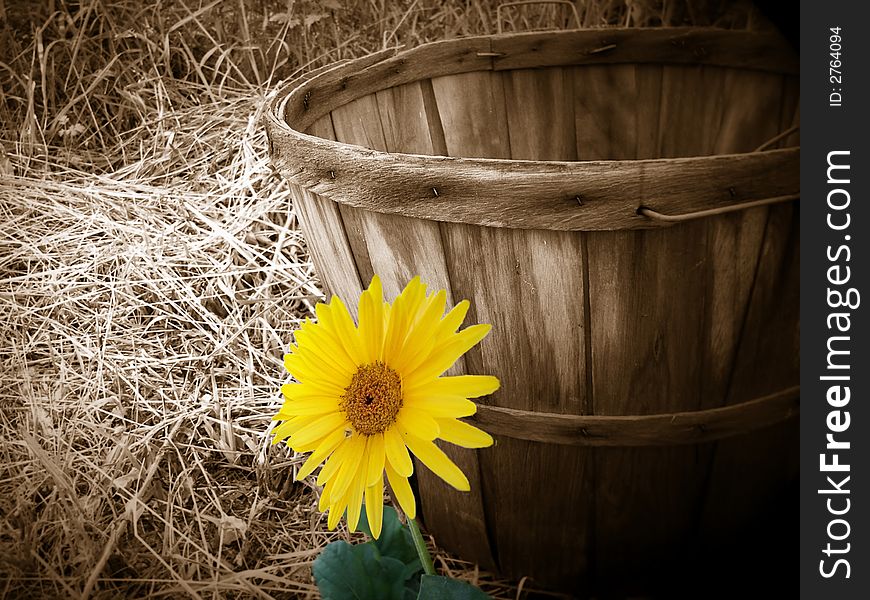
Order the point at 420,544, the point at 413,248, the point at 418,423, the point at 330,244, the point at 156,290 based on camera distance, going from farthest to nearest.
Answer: the point at 156,290 < the point at 330,244 < the point at 413,248 < the point at 420,544 < the point at 418,423

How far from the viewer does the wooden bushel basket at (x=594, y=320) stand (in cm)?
85

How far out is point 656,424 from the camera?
3.25ft

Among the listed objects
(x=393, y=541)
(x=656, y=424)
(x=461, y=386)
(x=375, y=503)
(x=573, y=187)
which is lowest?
(x=393, y=541)

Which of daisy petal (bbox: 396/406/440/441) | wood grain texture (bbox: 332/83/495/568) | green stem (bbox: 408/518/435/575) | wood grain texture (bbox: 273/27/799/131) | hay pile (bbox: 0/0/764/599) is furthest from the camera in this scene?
wood grain texture (bbox: 273/27/799/131)

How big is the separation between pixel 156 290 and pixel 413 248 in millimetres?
946

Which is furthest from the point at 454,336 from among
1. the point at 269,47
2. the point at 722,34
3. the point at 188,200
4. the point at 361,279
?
the point at 269,47

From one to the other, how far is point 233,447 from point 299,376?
0.74 metres

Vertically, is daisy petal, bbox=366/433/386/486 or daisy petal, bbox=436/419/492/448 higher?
daisy petal, bbox=436/419/492/448

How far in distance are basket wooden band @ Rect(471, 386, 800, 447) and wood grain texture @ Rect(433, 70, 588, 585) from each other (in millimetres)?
19

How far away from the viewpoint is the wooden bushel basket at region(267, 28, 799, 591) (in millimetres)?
847

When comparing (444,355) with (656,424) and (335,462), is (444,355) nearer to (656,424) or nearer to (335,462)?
(335,462)

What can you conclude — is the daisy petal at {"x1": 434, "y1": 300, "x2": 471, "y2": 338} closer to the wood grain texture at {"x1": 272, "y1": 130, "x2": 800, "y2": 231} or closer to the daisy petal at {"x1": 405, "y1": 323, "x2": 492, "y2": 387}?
the daisy petal at {"x1": 405, "y1": 323, "x2": 492, "y2": 387}

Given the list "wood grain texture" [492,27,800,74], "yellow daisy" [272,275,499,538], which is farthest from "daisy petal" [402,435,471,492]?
"wood grain texture" [492,27,800,74]

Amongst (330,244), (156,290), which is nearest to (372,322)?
(330,244)
